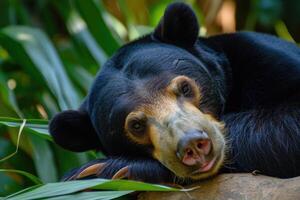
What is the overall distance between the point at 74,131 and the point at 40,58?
4.08ft

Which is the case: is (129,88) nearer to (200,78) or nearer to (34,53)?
(200,78)

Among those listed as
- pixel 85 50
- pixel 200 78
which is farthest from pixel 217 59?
pixel 85 50

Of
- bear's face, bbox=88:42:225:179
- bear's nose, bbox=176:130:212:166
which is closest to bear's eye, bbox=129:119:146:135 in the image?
bear's face, bbox=88:42:225:179

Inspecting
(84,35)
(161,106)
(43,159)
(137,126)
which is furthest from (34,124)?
(84,35)

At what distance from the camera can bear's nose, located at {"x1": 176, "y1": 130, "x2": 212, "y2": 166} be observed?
2.74m

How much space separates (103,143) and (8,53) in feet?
5.20

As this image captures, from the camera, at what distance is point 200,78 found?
132 inches

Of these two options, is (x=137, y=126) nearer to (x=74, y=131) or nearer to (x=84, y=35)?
(x=74, y=131)

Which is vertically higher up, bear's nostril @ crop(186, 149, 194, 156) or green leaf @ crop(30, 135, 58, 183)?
bear's nostril @ crop(186, 149, 194, 156)

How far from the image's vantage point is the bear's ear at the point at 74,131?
337 cm

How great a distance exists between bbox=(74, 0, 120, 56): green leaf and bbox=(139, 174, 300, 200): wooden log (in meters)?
2.12

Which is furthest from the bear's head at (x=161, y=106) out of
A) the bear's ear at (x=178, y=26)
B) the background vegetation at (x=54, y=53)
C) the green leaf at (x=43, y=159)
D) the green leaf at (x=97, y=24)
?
the green leaf at (x=97, y=24)

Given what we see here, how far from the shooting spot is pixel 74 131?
11.3 ft

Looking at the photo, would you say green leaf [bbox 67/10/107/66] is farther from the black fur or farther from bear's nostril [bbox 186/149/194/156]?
bear's nostril [bbox 186/149/194/156]
